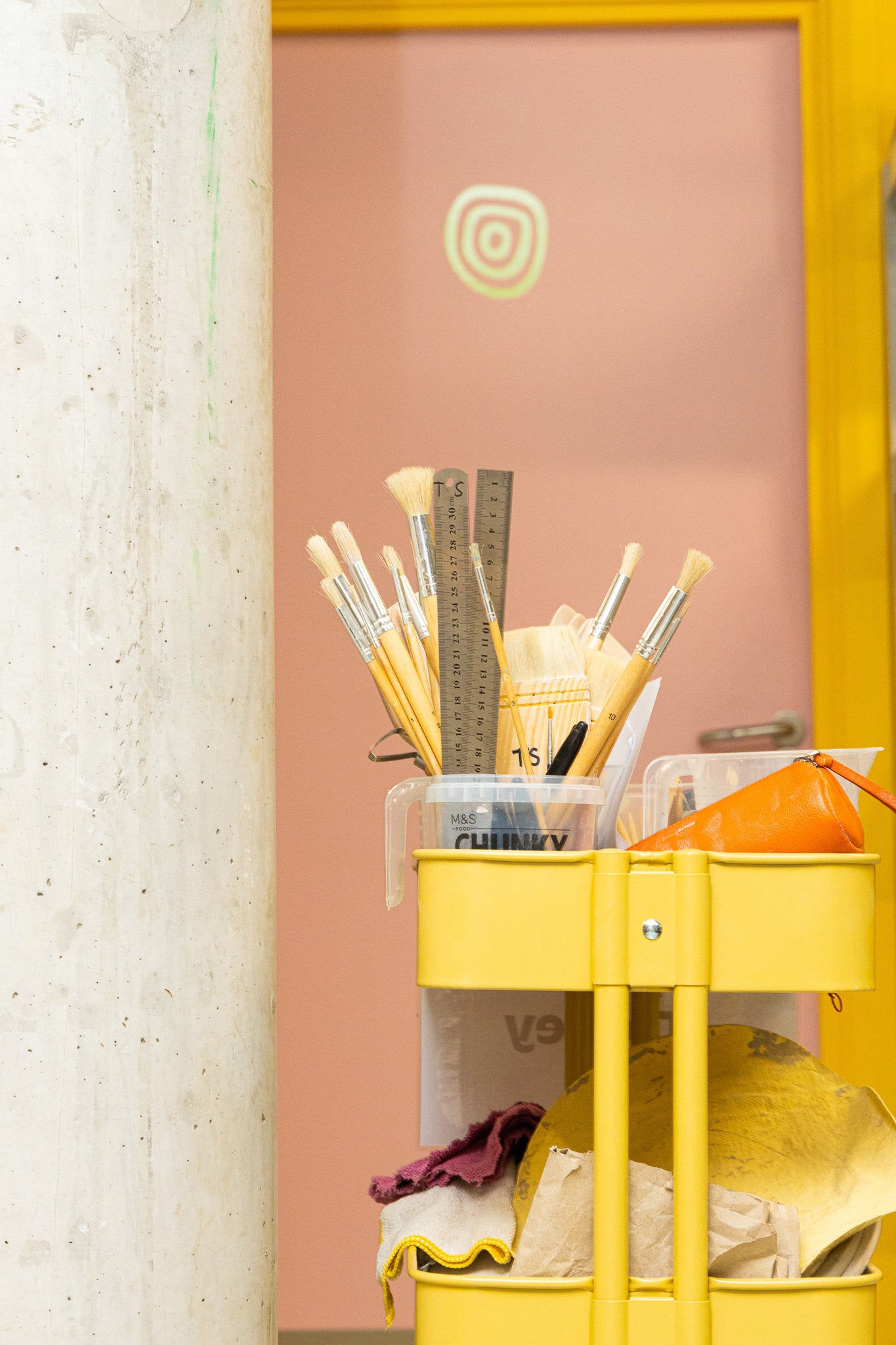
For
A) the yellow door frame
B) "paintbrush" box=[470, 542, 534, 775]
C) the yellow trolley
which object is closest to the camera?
the yellow trolley

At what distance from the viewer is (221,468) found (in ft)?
2.91

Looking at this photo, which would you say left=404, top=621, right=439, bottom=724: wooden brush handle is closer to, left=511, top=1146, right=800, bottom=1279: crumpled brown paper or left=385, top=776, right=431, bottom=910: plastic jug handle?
left=385, top=776, right=431, bottom=910: plastic jug handle

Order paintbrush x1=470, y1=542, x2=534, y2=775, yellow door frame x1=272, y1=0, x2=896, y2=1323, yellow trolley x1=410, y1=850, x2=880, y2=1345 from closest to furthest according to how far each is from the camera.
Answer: yellow trolley x1=410, y1=850, x2=880, y2=1345 < paintbrush x1=470, y1=542, x2=534, y2=775 < yellow door frame x1=272, y1=0, x2=896, y2=1323

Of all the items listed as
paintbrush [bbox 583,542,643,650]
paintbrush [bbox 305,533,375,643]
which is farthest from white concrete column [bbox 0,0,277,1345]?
paintbrush [bbox 583,542,643,650]

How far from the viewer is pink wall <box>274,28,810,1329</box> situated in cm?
180

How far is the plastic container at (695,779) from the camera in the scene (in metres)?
0.95

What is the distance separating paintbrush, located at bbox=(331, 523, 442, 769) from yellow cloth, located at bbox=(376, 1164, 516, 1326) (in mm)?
297

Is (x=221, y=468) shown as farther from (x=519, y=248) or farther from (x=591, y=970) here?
(x=519, y=248)

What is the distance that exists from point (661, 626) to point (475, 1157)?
1.31ft

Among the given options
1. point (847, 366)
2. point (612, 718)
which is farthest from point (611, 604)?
point (847, 366)

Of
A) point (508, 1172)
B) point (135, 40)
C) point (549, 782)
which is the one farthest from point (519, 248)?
point (508, 1172)

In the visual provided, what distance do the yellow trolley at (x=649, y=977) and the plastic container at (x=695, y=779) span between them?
168mm

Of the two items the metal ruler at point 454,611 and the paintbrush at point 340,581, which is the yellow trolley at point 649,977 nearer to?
the metal ruler at point 454,611

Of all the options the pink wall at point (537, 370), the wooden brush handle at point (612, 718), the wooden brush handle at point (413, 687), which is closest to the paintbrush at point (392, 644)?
the wooden brush handle at point (413, 687)
